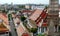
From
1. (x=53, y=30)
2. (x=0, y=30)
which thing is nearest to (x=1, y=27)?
(x=0, y=30)

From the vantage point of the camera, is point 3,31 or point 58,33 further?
point 3,31

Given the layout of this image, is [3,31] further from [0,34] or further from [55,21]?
[55,21]

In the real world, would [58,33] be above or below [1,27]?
above

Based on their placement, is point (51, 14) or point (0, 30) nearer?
point (51, 14)

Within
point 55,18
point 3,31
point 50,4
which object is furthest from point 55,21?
point 3,31

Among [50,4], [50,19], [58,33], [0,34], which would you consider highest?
[50,4]

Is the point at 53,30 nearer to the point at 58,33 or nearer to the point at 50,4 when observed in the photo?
the point at 58,33
